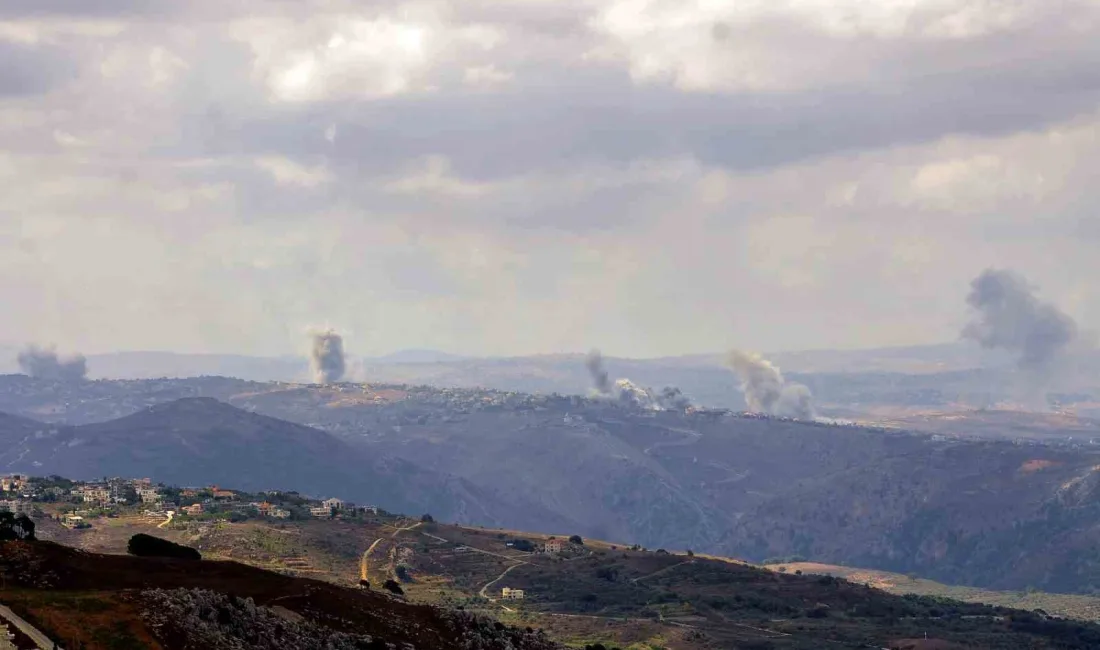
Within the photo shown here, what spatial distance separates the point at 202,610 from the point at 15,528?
55.3 metres

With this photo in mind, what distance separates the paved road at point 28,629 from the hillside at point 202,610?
852 mm

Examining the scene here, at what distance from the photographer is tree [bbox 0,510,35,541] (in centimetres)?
15675

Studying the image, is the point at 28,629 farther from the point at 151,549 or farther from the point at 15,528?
the point at 151,549

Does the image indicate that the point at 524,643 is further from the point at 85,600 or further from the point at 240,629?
the point at 85,600

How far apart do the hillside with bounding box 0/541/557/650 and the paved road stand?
33.5 inches

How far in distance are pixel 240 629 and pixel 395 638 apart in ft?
68.5

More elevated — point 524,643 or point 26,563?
point 26,563

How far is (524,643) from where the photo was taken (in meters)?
162

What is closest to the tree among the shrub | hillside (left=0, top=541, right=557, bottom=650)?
the shrub

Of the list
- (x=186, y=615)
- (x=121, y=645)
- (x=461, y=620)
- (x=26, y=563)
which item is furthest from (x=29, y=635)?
(x=461, y=620)

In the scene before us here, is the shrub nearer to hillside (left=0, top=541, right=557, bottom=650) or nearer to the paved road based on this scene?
hillside (left=0, top=541, right=557, bottom=650)

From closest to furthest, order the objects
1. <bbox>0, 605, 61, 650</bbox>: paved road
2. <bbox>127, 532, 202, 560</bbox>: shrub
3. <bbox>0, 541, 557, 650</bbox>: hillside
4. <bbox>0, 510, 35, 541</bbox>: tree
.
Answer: <bbox>0, 605, 61, 650</bbox>: paved road, <bbox>0, 541, 557, 650</bbox>: hillside, <bbox>0, 510, 35, 541</bbox>: tree, <bbox>127, 532, 202, 560</bbox>: shrub

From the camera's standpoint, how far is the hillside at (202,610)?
114 meters

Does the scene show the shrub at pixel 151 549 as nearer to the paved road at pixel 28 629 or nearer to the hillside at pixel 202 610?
the hillside at pixel 202 610
